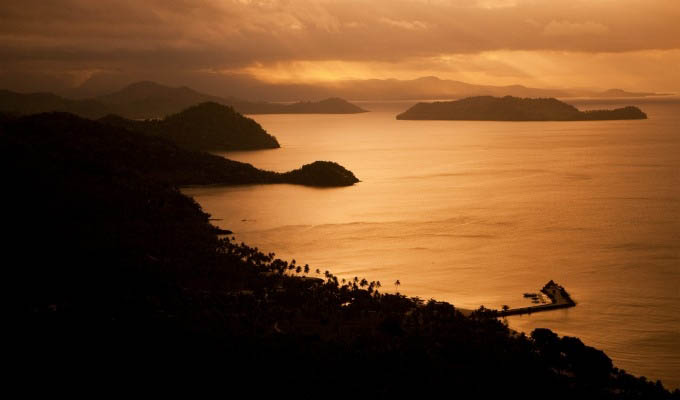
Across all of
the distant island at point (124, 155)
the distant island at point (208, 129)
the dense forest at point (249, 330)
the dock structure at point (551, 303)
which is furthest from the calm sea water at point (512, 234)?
the distant island at point (208, 129)

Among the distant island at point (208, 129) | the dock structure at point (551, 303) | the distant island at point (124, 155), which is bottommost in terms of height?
the dock structure at point (551, 303)

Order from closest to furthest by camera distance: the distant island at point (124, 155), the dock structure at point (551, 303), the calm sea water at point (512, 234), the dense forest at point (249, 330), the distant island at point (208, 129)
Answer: the dense forest at point (249, 330), the dock structure at point (551, 303), the calm sea water at point (512, 234), the distant island at point (124, 155), the distant island at point (208, 129)

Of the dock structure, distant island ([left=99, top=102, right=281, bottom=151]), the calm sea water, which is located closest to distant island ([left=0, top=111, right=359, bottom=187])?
the calm sea water

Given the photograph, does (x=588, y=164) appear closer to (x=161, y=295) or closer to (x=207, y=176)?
(x=207, y=176)

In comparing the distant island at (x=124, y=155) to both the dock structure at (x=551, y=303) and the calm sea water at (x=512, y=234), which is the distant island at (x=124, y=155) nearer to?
the calm sea water at (x=512, y=234)

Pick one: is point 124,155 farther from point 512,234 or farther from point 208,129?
point 208,129

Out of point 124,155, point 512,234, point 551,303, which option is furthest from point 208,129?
point 551,303

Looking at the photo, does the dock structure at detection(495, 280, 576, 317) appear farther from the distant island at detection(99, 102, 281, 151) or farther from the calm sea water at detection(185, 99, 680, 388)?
the distant island at detection(99, 102, 281, 151)
